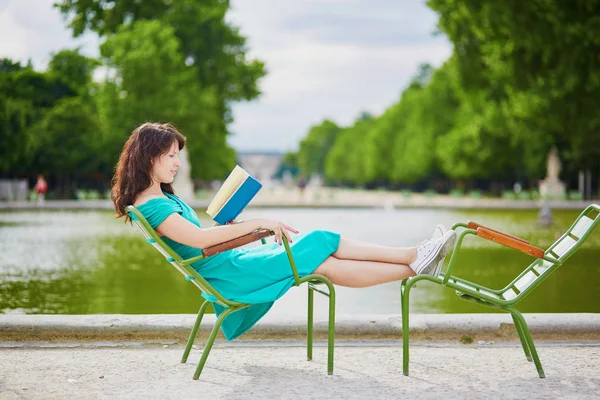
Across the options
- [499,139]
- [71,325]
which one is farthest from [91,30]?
[71,325]

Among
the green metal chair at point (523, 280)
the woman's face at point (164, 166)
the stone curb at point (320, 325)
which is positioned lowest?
the stone curb at point (320, 325)

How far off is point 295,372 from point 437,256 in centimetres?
97

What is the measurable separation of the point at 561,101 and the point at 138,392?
21453 mm

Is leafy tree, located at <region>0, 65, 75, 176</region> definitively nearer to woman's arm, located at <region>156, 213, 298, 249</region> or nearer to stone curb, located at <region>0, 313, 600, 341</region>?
stone curb, located at <region>0, 313, 600, 341</region>

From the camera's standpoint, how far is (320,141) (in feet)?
500

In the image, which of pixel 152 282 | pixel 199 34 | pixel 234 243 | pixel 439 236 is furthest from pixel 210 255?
pixel 199 34

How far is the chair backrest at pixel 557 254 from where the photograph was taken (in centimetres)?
473

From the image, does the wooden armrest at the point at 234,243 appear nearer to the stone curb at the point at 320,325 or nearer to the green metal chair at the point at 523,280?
the green metal chair at the point at 523,280

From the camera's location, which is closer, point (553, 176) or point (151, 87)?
point (151, 87)

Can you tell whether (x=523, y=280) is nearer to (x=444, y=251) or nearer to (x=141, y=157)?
(x=444, y=251)

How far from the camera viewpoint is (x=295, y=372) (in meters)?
4.79

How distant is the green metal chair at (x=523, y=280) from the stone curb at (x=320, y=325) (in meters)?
0.56

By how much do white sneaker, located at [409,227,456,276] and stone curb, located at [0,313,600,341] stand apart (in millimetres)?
935

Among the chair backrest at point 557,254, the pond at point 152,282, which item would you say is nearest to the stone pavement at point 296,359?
the chair backrest at point 557,254
